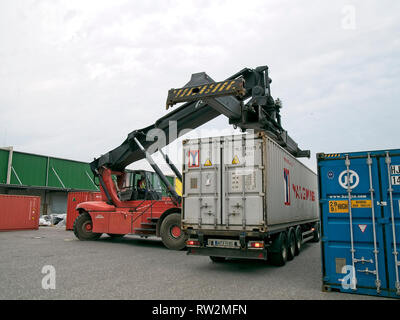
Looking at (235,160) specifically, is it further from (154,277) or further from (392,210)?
(392,210)

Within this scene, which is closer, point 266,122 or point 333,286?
point 333,286

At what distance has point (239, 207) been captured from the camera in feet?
26.7

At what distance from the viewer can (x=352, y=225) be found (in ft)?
20.7

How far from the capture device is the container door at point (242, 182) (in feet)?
26.2

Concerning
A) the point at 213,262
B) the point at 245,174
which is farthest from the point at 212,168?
the point at 213,262

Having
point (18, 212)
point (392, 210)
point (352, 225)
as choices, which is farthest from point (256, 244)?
point (18, 212)

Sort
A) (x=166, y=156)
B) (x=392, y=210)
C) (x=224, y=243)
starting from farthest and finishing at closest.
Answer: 1. (x=166, y=156)
2. (x=224, y=243)
3. (x=392, y=210)

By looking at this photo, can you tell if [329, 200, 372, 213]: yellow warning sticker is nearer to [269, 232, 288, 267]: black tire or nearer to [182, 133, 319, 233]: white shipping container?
[182, 133, 319, 233]: white shipping container

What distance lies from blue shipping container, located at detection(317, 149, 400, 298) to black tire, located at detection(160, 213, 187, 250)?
6335 mm

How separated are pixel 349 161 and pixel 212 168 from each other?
3415mm

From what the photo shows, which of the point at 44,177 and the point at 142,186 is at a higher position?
the point at 44,177

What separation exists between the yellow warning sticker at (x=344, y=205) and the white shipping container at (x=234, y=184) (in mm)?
1679

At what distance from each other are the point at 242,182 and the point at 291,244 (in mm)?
3154
